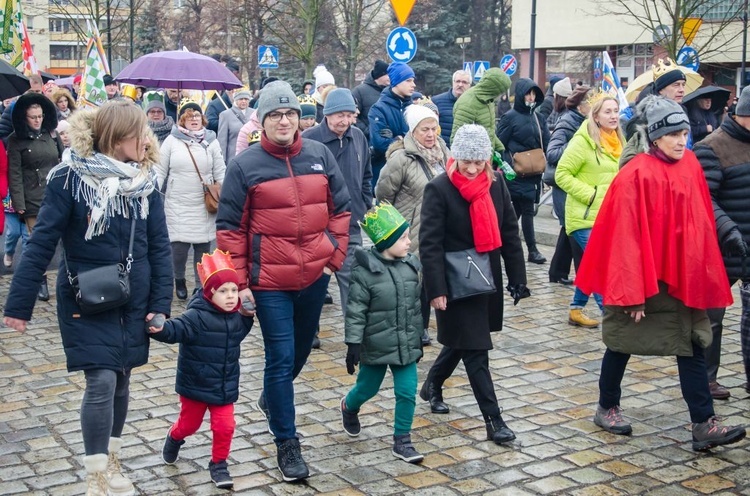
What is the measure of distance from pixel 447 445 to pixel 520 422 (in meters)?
0.64

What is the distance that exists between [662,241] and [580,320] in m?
3.29

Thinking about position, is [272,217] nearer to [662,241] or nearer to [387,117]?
[662,241]

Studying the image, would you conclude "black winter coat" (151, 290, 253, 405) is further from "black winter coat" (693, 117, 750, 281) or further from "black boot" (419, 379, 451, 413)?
"black winter coat" (693, 117, 750, 281)

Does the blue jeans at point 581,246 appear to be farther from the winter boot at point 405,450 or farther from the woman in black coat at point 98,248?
the woman in black coat at point 98,248

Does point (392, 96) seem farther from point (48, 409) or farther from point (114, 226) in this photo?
point (114, 226)

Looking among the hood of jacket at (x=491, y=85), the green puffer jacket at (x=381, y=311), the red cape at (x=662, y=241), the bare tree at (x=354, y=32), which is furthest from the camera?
the bare tree at (x=354, y=32)

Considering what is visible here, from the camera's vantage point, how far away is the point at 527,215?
40.8 ft

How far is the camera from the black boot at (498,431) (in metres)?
6.25

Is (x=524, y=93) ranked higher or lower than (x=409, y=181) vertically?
higher

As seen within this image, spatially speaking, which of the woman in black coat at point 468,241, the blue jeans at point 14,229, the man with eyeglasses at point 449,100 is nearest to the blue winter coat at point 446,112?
the man with eyeglasses at point 449,100

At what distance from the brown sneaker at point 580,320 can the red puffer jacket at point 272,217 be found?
4075 mm

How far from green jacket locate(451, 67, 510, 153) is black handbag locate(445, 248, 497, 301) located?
463 cm

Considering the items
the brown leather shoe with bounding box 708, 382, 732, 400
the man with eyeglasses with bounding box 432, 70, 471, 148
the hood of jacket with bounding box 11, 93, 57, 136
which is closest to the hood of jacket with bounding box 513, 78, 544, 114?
the man with eyeglasses with bounding box 432, 70, 471, 148

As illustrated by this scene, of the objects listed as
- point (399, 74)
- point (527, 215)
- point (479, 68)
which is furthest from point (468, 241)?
point (479, 68)
